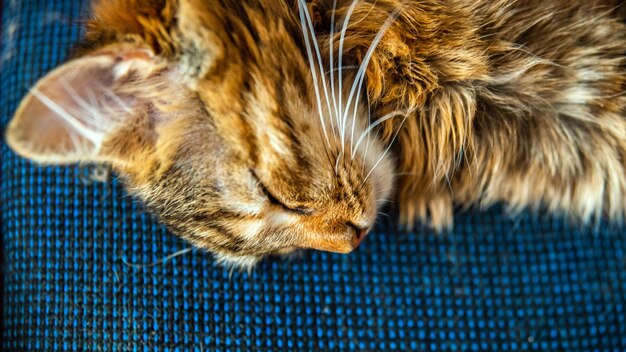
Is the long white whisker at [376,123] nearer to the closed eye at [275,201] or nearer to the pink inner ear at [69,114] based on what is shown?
the closed eye at [275,201]

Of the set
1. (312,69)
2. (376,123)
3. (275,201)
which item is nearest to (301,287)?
(275,201)

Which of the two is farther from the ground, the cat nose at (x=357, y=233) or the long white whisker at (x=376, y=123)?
the long white whisker at (x=376, y=123)

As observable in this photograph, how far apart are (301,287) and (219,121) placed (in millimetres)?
535

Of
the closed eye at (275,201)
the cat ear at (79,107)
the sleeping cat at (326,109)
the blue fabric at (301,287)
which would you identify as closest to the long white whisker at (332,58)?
the sleeping cat at (326,109)

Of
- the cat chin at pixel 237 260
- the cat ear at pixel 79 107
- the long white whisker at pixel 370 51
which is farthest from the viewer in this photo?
the cat chin at pixel 237 260

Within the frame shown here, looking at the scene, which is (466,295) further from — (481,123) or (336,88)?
(336,88)

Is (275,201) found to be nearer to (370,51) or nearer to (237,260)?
(237,260)

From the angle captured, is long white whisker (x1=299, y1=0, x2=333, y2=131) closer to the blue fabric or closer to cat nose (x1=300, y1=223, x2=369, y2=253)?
cat nose (x1=300, y1=223, x2=369, y2=253)

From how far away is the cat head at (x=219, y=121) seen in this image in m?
1.01

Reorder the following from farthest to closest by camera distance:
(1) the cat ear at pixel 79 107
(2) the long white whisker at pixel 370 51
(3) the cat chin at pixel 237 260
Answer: (3) the cat chin at pixel 237 260 → (2) the long white whisker at pixel 370 51 → (1) the cat ear at pixel 79 107

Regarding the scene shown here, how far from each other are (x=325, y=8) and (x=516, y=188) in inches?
25.0

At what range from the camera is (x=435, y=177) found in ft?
4.39

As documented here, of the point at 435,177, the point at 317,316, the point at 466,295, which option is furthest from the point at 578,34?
the point at 317,316

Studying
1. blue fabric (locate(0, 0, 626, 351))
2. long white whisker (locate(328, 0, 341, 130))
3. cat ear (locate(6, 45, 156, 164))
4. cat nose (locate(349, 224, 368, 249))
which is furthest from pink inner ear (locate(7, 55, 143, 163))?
cat nose (locate(349, 224, 368, 249))
